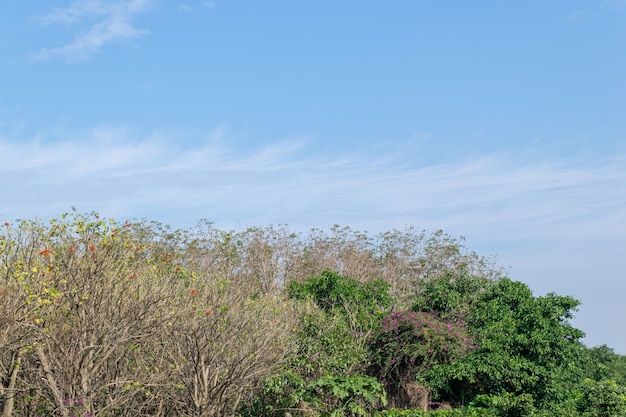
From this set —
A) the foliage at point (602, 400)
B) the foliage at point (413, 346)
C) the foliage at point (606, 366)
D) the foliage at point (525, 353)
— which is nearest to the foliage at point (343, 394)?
the foliage at point (602, 400)

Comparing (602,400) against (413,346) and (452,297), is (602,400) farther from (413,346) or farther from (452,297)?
(452,297)

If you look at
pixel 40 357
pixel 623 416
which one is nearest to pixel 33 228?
pixel 40 357

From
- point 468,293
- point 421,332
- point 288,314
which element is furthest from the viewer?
point 468,293

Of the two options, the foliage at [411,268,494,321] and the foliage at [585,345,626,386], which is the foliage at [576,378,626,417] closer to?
the foliage at [411,268,494,321]

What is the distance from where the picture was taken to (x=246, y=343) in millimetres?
17297

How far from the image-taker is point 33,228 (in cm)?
1555

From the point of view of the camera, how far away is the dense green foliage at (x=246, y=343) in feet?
49.1

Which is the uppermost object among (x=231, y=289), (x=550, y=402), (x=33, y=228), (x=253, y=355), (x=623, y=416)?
(x=33, y=228)

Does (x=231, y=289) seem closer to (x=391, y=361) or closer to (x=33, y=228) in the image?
(x=33, y=228)

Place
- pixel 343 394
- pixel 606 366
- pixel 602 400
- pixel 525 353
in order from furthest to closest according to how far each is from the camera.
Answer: pixel 606 366 → pixel 525 353 → pixel 343 394 → pixel 602 400

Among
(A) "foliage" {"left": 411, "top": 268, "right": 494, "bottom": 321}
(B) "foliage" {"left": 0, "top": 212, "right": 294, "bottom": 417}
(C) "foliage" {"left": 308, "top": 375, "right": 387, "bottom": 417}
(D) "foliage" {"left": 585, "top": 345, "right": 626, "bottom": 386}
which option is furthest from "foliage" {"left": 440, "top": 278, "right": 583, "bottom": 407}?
(D) "foliage" {"left": 585, "top": 345, "right": 626, "bottom": 386}

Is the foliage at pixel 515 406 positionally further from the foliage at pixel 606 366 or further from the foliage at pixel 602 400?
the foliage at pixel 606 366

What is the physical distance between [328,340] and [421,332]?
7075 millimetres

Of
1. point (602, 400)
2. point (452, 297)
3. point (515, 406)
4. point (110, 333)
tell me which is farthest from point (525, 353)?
point (110, 333)
